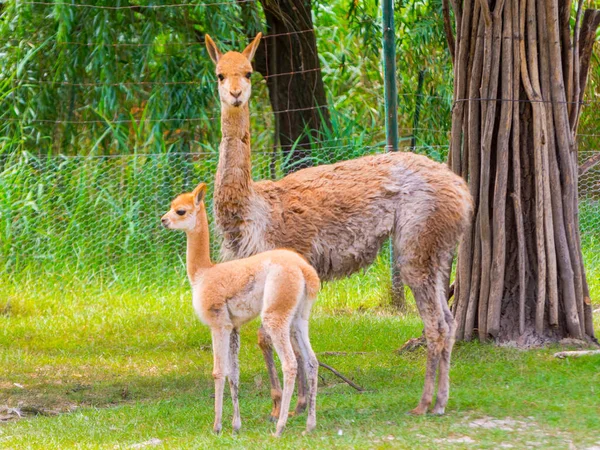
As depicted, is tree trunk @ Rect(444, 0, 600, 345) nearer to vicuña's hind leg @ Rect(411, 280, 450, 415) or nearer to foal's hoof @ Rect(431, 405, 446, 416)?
vicuña's hind leg @ Rect(411, 280, 450, 415)

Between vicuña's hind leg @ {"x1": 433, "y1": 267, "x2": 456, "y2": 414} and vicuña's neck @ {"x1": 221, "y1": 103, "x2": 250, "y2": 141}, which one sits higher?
vicuña's neck @ {"x1": 221, "y1": 103, "x2": 250, "y2": 141}

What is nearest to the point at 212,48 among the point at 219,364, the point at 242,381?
Answer: the point at 242,381

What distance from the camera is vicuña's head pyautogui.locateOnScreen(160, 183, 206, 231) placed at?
580 centimetres

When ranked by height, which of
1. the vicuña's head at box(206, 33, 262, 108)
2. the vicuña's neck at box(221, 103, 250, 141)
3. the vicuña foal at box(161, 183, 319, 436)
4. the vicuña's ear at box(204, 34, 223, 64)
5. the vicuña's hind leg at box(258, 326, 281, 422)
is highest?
the vicuña's ear at box(204, 34, 223, 64)

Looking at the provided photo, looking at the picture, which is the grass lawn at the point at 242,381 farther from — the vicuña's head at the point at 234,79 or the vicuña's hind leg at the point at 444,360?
the vicuña's head at the point at 234,79

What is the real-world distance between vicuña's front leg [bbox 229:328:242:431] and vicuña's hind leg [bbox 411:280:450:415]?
1181mm

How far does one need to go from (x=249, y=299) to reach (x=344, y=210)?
1502 millimetres

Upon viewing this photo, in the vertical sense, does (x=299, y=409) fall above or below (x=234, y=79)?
below

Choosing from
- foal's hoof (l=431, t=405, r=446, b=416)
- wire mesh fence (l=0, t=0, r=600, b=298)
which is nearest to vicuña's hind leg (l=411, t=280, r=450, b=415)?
foal's hoof (l=431, t=405, r=446, b=416)

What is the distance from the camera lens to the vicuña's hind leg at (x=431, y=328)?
631 centimetres

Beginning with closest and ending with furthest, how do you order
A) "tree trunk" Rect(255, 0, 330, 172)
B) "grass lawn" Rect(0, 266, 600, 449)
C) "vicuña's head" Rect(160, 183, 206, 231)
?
1. "grass lawn" Rect(0, 266, 600, 449)
2. "vicuña's head" Rect(160, 183, 206, 231)
3. "tree trunk" Rect(255, 0, 330, 172)

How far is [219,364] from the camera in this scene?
562 centimetres

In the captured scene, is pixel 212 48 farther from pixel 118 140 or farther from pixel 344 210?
pixel 118 140

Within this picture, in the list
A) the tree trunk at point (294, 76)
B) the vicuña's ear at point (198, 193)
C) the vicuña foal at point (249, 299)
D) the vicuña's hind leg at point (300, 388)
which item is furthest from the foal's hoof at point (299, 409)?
the tree trunk at point (294, 76)
